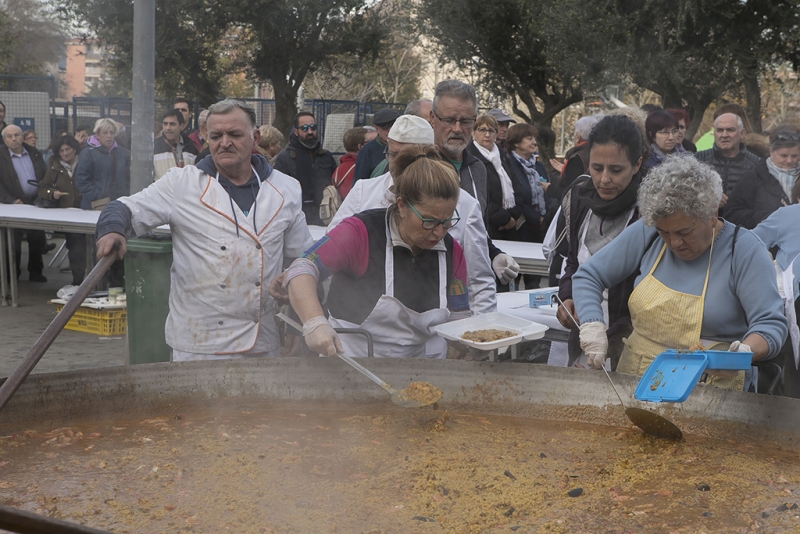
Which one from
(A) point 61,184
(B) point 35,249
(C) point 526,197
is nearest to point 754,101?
(C) point 526,197

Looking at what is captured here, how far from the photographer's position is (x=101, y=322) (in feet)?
24.2

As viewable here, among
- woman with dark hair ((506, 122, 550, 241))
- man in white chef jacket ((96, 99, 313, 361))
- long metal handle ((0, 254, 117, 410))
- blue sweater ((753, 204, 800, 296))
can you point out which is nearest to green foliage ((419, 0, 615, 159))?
woman with dark hair ((506, 122, 550, 241))

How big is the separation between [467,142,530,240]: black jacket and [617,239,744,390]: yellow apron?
2710 millimetres

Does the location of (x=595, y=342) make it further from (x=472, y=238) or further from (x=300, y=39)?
(x=300, y=39)

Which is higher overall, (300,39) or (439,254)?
(300,39)

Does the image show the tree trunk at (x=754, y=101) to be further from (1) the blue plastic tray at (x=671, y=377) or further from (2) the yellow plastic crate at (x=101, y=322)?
(1) the blue plastic tray at (x=671, y=377)

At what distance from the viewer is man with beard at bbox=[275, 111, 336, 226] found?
25.6 feet

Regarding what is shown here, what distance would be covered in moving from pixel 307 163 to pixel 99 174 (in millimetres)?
2221

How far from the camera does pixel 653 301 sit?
2.96m

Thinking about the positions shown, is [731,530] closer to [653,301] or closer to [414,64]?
[653,301]

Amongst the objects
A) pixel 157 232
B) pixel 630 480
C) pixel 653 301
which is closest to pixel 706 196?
pixel 653 301

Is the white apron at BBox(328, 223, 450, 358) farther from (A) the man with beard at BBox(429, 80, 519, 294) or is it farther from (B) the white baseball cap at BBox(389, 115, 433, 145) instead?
(B) the white baseball cap at BBox(389, 115, 433, 145)

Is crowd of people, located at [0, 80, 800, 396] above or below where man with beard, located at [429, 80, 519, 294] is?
below

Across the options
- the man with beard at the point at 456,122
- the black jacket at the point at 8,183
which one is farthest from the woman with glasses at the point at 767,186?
the black jacket at the point at 8,183
